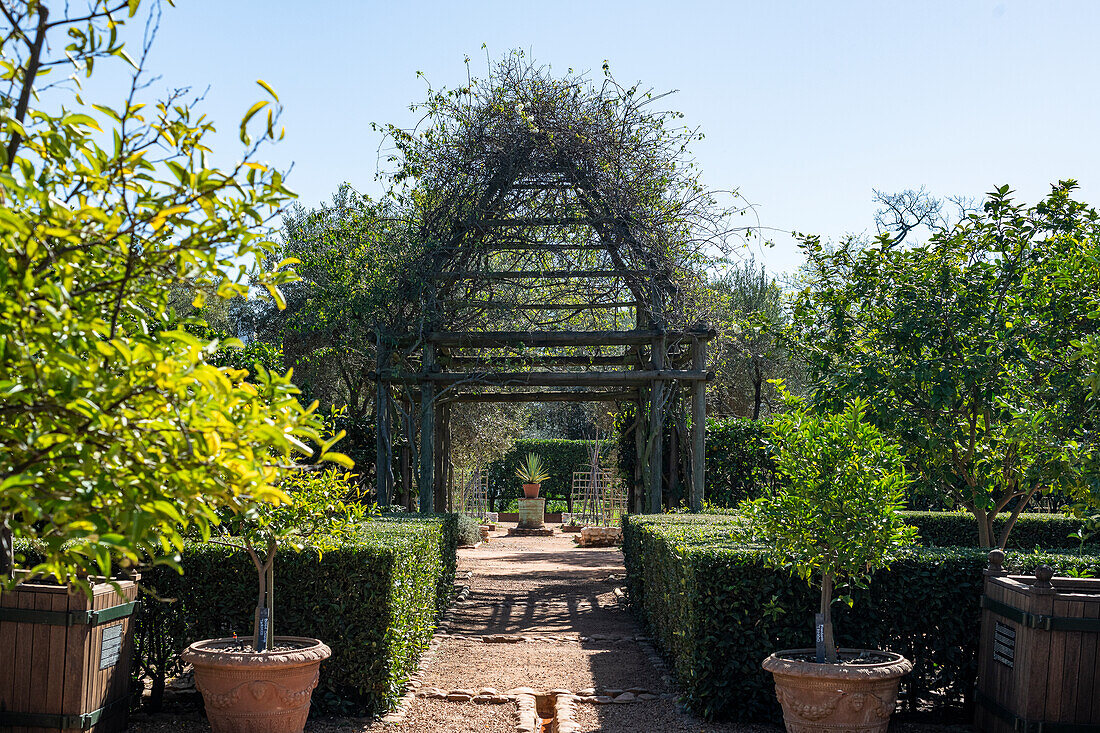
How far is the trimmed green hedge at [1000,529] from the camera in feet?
38.7

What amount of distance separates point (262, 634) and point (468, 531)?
451 inches

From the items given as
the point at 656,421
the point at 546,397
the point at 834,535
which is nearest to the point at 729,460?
the point at 546,397

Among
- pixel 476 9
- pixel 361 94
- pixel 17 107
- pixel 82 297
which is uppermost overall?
pixel 476 9

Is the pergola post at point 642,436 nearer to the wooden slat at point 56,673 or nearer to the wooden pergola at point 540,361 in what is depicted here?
the wooden pergola at point 540,361

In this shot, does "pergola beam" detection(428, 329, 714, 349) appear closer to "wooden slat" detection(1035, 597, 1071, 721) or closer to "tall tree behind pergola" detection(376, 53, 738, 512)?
"tall tree behind pergola" detection(376, 53, 738, 512)

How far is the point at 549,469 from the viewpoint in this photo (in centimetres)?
2570

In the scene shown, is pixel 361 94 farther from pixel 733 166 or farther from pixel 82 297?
pixel 82 297

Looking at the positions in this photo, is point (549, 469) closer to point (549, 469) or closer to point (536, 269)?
point (549, 469)

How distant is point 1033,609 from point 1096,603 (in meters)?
0.30

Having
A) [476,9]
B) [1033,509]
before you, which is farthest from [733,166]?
[1033,509]

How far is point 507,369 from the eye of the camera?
1174cm

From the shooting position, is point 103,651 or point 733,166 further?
point 733,166

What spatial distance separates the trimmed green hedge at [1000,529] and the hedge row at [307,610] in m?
8.47

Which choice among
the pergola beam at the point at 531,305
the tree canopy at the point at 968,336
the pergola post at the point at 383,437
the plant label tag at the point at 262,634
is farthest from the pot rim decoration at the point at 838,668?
the pergola post at the point at 383,437
